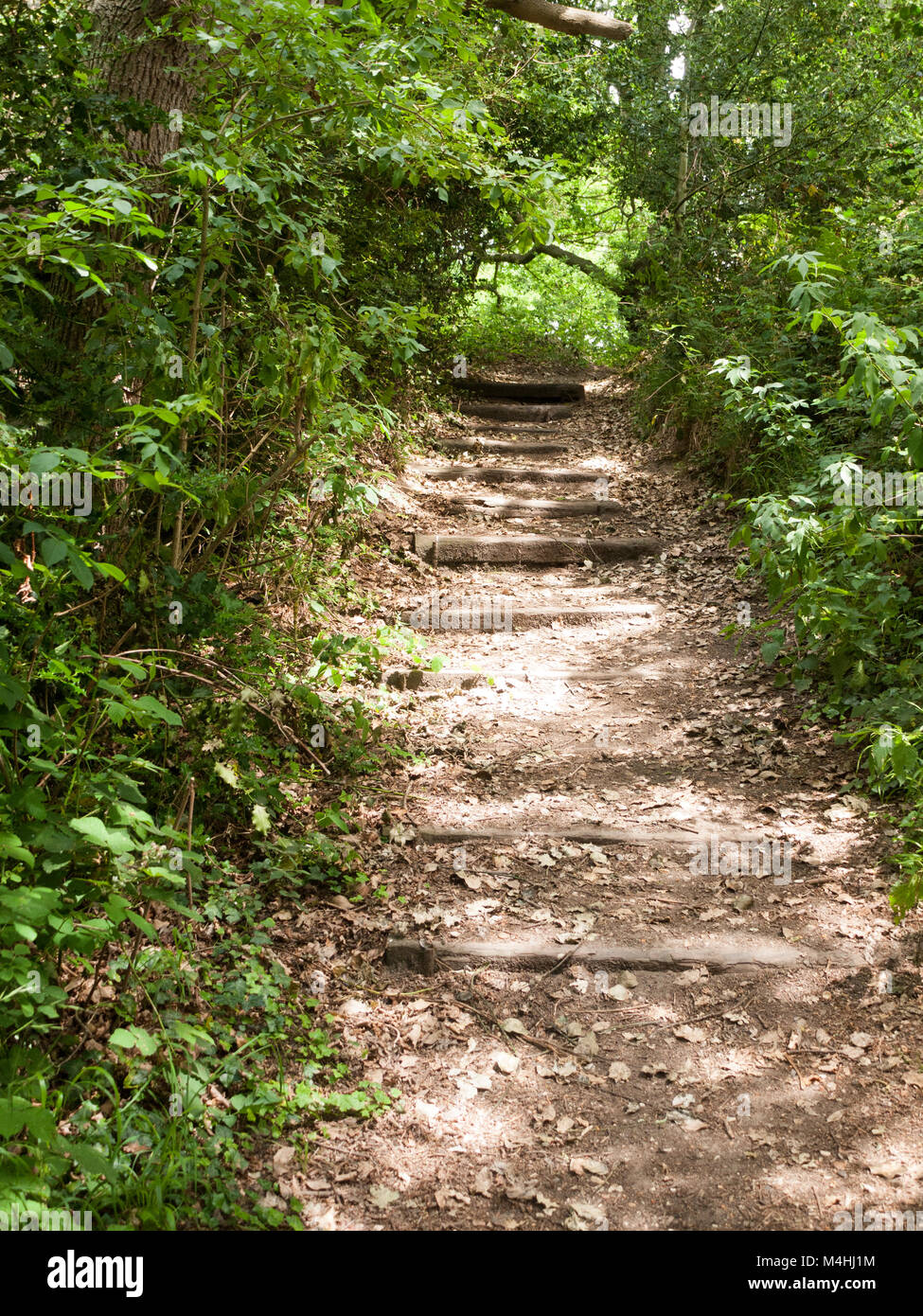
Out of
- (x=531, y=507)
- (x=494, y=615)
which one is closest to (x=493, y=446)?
(x=531, y=507)

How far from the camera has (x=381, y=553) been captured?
7012 mm

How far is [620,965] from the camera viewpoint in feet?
11.9

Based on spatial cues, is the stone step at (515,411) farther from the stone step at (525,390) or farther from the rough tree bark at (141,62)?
the rough tree bark at (141,62)

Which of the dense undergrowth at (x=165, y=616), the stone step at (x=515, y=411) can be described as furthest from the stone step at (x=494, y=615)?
the stone step at (x=515, y=411)

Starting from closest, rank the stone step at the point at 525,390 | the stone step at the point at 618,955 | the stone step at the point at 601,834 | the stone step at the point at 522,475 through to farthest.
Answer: the stone step at the point at 618,955 < the stone step at the point at 601,834 < the stone step at the point at 522,475 < the stone step at the point at 525,390

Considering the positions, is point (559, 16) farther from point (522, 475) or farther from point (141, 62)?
point (141, 62)

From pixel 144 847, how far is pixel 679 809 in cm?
265

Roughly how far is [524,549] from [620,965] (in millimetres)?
4363

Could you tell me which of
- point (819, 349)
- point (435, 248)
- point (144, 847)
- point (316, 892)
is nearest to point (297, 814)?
point (316, 892)

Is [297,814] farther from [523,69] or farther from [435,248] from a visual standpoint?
[523,69]

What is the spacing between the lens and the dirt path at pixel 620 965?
2818mm

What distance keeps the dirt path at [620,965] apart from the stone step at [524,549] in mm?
1384

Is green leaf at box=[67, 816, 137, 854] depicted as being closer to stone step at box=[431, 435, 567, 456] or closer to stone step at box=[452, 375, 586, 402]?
stone step at box=[431, 435, 567, 456]
